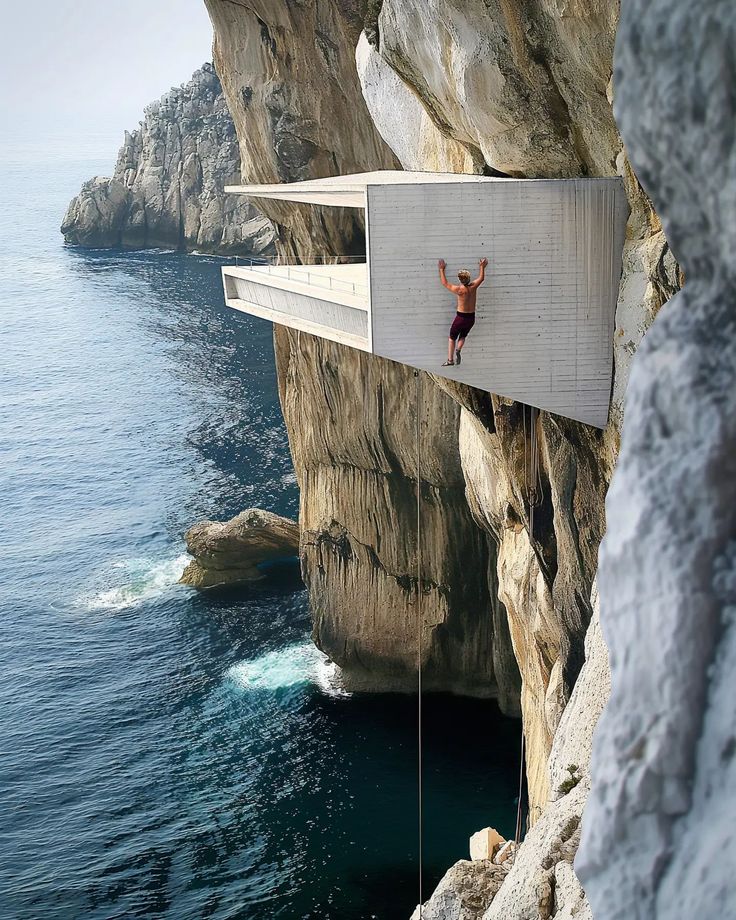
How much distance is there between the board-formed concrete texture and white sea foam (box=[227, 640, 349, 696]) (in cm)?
1981

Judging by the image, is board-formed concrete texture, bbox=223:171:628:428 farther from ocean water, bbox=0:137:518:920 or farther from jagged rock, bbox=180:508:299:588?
jagged rock, bbox=180:508:299:588

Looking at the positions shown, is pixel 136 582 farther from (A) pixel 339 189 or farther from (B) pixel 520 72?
(B) pixel 520 72

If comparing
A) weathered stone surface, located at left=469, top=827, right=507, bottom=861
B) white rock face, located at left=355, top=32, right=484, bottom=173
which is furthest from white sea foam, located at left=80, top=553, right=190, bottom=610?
weathered stone surface, located at left=469, top=827, right=507, bottom=861

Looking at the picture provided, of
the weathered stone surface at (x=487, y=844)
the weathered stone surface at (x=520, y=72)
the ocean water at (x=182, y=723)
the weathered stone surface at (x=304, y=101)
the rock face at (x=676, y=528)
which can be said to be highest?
the weathered stone surface at (x=304, y=101)

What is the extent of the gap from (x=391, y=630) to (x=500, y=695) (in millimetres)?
3908

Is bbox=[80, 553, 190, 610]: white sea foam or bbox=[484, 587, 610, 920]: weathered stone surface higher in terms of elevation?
bbox=[484, 587, 610, 920]: weathered stone surface

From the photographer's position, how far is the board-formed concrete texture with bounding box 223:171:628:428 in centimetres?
1498

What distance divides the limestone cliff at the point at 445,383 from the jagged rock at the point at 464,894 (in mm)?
1605

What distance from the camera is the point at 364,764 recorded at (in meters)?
30.0

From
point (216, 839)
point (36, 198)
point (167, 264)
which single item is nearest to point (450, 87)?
point (216, 839)

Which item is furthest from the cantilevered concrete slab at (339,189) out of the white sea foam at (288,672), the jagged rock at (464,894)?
the white sea foam at (288,672)

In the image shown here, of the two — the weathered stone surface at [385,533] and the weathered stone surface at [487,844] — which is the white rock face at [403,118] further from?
the weathered stone surface at [487,844]

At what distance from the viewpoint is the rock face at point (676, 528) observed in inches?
115

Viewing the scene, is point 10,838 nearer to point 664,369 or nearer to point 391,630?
point 391,630
